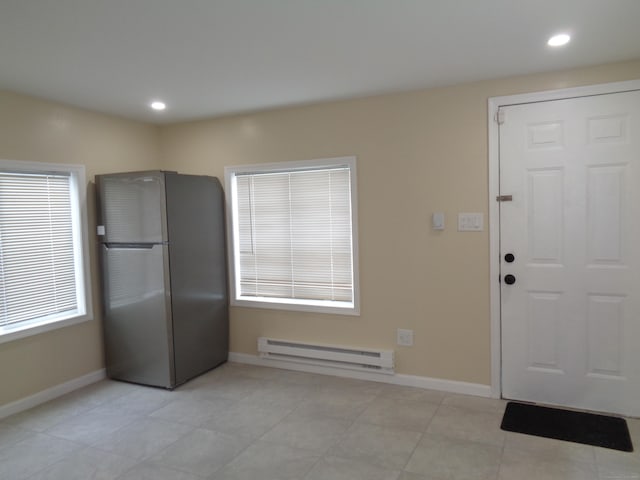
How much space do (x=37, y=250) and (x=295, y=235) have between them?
6.67 ft

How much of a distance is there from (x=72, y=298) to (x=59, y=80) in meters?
1.74

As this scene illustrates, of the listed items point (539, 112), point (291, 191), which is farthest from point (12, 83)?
point (539, 112)

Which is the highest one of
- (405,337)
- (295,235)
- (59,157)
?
(59,157)

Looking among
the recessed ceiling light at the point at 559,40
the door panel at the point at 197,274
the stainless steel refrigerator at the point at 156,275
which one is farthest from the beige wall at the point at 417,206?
the stainless steel refrigerator at the point at 156,275

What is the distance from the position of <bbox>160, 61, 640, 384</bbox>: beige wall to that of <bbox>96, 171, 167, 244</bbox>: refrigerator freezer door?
3.44 ft

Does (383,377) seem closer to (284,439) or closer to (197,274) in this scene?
(284,439)

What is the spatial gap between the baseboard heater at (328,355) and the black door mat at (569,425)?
0.97 meters

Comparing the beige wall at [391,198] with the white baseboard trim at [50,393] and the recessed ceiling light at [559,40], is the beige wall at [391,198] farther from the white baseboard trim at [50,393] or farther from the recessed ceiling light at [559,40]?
the recessed ceiling light at [559,40]

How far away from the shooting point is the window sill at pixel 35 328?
10.2ft

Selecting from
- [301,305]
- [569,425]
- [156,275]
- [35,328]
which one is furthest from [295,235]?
[569,425]

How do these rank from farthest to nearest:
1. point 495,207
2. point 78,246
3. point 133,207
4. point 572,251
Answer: point 78,246 → point 133,207 → point 495,207 → point 572,251

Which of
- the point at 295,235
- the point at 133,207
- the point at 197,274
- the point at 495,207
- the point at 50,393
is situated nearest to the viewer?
the point at 495,207

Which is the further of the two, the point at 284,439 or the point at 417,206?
the point at 417,206

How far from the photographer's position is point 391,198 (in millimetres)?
3420
